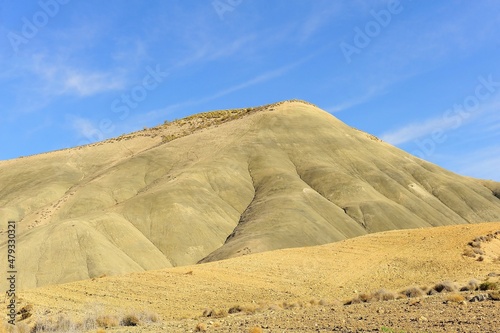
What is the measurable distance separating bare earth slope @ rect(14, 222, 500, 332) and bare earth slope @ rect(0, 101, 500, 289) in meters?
20.1

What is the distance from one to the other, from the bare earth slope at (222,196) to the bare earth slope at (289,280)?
2007 cm

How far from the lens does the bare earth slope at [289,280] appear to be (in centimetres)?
2331

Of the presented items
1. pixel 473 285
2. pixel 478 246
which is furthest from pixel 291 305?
pixel 478 246

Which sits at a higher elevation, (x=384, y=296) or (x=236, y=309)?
(x=236, y=309)

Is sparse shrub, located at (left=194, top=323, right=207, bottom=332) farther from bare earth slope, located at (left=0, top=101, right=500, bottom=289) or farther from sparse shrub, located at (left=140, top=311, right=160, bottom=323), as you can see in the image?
bare earth slope, located at (left=0, top=101, right=500, bottom=289)

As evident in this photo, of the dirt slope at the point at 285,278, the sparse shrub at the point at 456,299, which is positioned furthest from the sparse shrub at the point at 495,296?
the dirt slope at the point at 285,278

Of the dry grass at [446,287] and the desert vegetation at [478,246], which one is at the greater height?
the desert vegetation at [478,246]

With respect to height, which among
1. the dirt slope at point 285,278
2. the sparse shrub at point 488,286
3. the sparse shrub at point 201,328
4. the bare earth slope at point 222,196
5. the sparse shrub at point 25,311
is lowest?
the sparse shrub at point 201,328

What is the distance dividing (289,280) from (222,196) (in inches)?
1987

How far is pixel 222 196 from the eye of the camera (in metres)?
80.5

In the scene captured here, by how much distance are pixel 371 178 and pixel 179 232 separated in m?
37.8

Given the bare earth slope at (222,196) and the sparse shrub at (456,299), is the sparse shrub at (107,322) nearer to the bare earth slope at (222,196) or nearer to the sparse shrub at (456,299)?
the sparse shrub at (456,299)

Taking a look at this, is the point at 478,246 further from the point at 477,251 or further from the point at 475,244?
the point at 477,251

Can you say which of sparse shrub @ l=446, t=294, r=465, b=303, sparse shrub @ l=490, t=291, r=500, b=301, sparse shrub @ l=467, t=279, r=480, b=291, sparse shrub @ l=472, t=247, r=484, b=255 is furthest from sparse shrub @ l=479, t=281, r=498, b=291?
sparse shrub @ l=472, t=247, r=484, b=255
